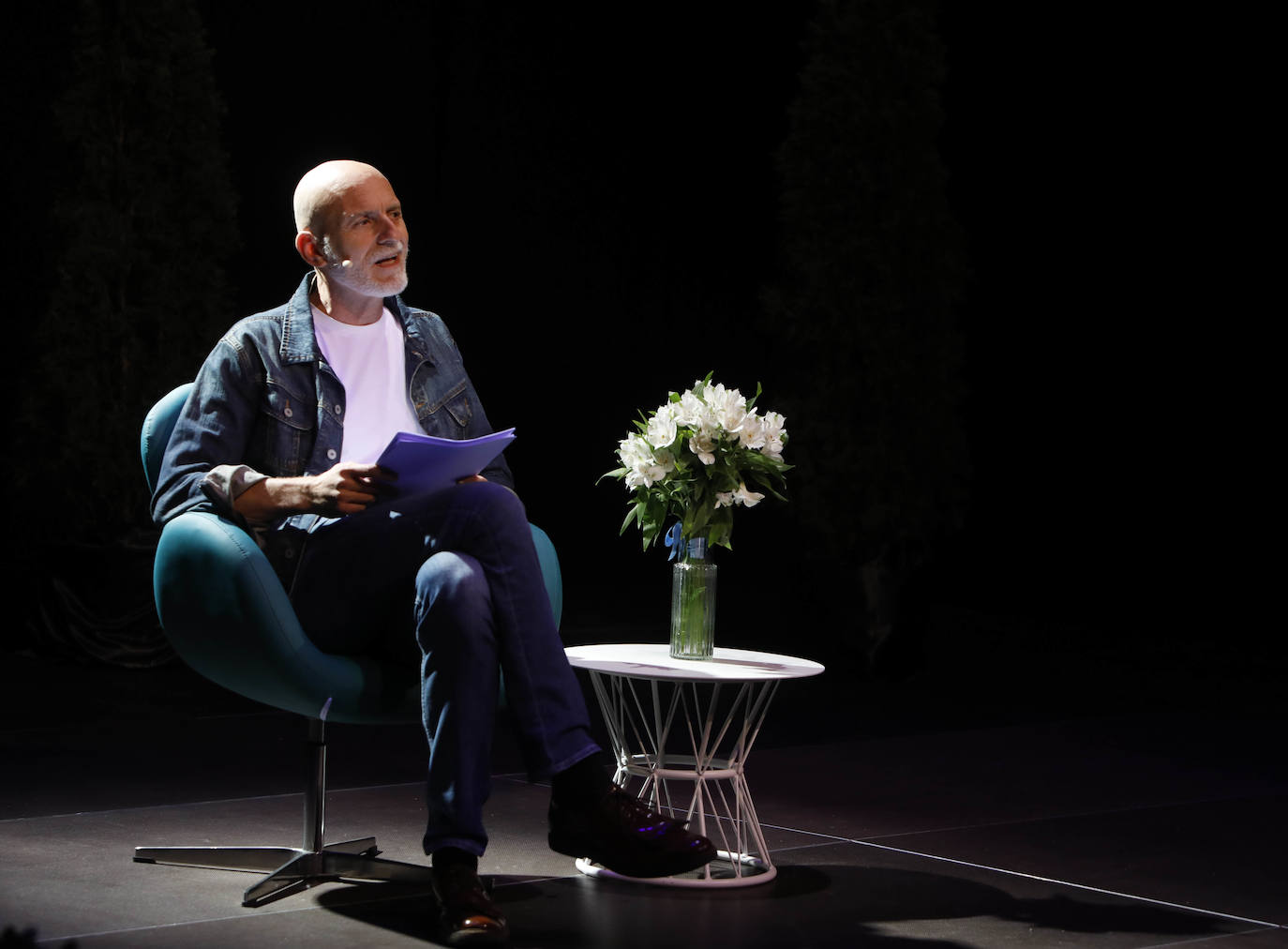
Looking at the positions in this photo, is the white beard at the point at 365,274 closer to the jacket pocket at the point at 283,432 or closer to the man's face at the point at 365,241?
the man's face at the point at 365,241

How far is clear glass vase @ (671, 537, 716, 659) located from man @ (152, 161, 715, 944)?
34 centimetres

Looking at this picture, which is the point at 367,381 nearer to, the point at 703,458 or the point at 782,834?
the point at 703,458

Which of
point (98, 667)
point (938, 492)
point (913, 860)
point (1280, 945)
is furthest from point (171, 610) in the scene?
point (938, 492)

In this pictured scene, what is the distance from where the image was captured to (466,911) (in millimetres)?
2275

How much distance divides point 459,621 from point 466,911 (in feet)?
1.29

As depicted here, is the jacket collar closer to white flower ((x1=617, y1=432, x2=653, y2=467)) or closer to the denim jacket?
the denim jacket

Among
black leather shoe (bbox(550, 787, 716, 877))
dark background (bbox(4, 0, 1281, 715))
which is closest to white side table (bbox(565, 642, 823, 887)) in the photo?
black leather shoe (bbox(550, 787, 716, 877))

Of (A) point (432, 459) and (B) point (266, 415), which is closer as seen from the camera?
(A) point (432, 459)

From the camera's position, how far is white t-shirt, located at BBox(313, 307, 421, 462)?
108 inches

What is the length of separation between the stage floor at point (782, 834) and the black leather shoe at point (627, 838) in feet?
0.32

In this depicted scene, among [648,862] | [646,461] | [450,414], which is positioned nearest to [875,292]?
[646,461]

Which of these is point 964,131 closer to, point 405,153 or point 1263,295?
point 1263,295

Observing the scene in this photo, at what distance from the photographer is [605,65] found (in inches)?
296

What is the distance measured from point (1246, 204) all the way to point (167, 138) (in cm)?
411
